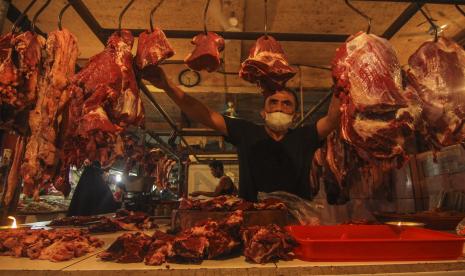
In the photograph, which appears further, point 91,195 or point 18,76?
point 91,195

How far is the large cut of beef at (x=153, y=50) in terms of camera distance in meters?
Result: 2.33

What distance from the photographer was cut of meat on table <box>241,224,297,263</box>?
4.83 ft

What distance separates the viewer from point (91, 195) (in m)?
5.91

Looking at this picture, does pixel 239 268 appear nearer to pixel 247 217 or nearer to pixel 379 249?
pixel 247 217

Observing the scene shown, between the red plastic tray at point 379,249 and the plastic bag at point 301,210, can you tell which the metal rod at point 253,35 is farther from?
the red plastic tray at point 379,249

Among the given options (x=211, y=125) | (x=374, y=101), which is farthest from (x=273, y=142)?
(x=374, y=101)

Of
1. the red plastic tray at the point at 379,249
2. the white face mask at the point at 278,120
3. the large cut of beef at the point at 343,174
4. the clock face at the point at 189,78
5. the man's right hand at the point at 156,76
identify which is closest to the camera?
the red plastic tray at the point at 379,249

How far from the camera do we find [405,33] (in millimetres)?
5129

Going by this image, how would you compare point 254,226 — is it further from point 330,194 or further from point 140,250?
point 330,194

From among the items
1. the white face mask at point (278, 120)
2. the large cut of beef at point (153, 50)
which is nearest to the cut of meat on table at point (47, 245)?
the large cut of beef at point (153, 50)

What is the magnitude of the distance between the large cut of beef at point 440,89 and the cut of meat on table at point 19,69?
2.96m

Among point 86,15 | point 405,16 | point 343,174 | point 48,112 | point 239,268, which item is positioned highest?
point 405,16

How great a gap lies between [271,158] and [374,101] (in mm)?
1664

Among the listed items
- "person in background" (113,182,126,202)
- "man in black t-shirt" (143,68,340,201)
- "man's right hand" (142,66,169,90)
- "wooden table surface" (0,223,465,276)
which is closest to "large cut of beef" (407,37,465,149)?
"man in black t-shirt" (143,68,340,201)
